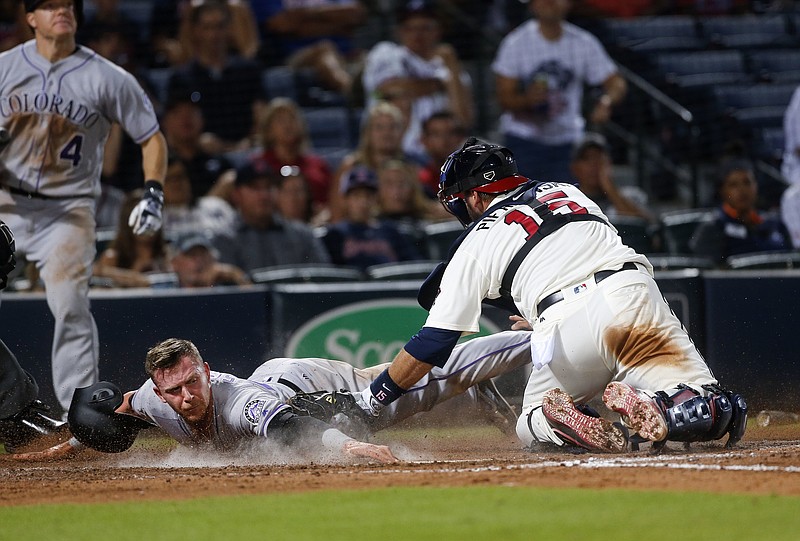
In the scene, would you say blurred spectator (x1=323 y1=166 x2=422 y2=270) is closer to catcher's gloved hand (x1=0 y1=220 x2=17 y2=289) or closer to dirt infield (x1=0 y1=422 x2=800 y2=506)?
dirt infield (x1=0 y1=422 x2=800 y2=506)

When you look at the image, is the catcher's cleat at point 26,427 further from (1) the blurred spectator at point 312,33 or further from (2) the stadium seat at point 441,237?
(1) the blurred spectator at point 312,33

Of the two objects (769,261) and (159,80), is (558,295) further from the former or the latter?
(159,80)

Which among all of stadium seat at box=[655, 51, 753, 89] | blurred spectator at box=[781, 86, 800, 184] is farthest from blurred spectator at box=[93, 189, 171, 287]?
stadium seat at box=[655, 51, 753, 89]

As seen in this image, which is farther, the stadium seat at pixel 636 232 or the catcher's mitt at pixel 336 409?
the stadium seat at pixel 636 232

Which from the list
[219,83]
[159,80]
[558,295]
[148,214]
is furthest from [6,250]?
[159,80]

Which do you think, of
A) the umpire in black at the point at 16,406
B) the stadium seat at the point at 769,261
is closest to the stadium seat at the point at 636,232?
the stadium seat at the point at 769,261

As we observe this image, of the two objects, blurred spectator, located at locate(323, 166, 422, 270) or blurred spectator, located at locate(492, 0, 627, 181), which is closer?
blurred spectator, located at locate(323, 166, 422, 270)

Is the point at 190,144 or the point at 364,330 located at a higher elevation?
the point at 190,144
